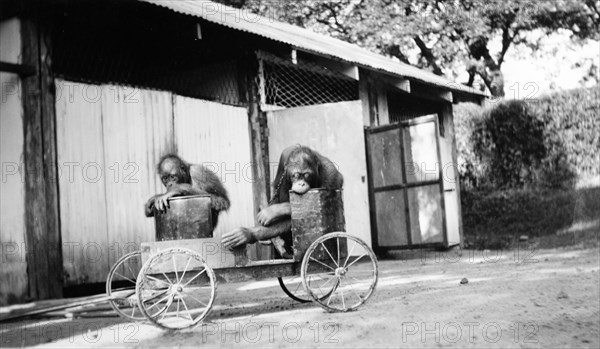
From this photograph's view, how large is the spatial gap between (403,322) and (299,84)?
6727 millimetres

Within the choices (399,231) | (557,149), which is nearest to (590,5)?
(557,149)

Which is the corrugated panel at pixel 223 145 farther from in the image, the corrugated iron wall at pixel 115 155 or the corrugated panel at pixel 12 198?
the corrugated panel at pixel 12 198

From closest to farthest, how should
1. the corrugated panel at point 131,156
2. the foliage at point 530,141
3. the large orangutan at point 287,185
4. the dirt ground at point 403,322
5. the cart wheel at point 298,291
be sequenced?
the dirt ground at point 403,322 → the large orangutan at point 287,185 → the cart wheel at point 298,291 → the corrugated panel at point 131,156 → the foliage at point 530,141

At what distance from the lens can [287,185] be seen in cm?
555

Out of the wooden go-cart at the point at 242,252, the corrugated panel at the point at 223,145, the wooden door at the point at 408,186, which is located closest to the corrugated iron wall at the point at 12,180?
the wooden go-cart at the point at 242,252

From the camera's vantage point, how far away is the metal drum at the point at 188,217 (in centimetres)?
514

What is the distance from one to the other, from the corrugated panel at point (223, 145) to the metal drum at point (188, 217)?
340 centimetres

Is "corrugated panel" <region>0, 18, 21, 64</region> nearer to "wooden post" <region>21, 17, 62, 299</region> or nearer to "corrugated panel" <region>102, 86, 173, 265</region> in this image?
"wooden post" <region>21, 17, 62, 299</region>

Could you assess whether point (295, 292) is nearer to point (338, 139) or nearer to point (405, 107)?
point (338, 139)

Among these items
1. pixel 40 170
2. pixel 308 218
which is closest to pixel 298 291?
pixel 308 218

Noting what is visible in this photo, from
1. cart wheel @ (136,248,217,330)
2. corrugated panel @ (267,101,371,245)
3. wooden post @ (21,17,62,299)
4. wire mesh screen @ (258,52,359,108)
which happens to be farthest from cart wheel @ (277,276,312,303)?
wire mesh screen @ (258,52,359,108)

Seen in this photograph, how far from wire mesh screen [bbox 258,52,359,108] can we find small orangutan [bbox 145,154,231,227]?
3.95m

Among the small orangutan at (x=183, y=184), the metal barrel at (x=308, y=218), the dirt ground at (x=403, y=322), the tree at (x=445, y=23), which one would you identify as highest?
the tree at (x=445, y=23)

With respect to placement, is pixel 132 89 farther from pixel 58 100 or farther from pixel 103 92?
pixel 58 100
